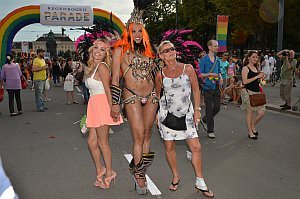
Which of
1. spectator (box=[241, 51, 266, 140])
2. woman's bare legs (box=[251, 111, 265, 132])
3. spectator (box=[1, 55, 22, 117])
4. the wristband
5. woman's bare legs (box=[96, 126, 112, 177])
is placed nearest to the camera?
the wristband

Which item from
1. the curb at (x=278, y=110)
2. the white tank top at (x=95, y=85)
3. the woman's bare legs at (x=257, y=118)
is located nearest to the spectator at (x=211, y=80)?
the woman's bare legs at (x=257, y=118)

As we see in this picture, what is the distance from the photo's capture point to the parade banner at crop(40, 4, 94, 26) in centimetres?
1864

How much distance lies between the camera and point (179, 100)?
4.27m

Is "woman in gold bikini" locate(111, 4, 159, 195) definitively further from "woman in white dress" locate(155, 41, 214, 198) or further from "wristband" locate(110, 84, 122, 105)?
"woman in white dress" locate(155, 41, 214, 198)

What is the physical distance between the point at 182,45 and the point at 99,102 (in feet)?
4.51

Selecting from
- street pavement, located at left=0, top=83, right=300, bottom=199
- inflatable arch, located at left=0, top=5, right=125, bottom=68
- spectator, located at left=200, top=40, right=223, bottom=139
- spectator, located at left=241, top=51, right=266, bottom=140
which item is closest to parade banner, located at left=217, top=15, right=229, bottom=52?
inflatable arch, located at left=0, top=5, right=125, bottom=68

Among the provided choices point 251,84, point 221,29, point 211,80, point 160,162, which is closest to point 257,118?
point 251,84

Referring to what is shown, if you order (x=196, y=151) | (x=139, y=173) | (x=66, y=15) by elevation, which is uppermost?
(x=66, y=15)

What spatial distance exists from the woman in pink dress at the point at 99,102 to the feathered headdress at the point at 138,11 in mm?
506

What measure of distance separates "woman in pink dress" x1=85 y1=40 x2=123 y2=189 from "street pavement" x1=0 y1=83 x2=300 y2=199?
1.38 feet

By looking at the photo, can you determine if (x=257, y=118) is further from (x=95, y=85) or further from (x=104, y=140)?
(x=95, y=85)

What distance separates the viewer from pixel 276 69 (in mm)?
20453

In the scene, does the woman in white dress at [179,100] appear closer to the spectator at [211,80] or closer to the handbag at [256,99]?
the spectator at [211,80]

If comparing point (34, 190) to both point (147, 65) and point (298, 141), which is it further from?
point (298, 141)
